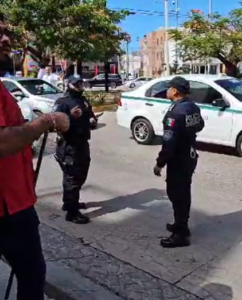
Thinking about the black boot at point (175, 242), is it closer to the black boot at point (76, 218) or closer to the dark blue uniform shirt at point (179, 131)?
the dark blue uniform shirt at point (179, 131)

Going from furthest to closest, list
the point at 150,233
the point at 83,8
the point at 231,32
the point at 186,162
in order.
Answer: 1. the point at 83,8
2. the point at 231,32
3. the point at 150,233
4. the point at 186,162

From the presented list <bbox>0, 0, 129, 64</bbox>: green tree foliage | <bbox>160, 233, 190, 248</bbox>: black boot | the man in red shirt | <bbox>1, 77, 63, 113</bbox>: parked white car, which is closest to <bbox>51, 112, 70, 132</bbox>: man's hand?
the man in red shirt

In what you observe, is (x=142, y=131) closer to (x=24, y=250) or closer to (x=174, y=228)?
(x=174, y=228)

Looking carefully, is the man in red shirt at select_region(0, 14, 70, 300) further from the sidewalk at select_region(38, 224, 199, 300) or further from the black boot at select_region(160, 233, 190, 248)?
the black boot at select_region(160, 233, 190, 248)

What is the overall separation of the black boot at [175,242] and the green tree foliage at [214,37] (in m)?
11.4

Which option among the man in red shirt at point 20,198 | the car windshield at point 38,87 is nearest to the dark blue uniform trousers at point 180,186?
the man in red shirt at point 20,198

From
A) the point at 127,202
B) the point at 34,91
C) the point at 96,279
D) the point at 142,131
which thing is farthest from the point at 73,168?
the point at 34,91

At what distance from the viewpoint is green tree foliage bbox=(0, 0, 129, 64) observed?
15688 millimetres

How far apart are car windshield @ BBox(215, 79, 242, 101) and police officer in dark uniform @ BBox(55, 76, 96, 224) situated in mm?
3959

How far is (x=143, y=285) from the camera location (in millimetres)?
3328

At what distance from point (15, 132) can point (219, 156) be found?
673cm

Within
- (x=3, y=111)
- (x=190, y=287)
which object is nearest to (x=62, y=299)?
(x=190, y=287)

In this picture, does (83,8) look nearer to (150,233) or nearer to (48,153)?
(48,153)

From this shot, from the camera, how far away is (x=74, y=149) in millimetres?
4668
